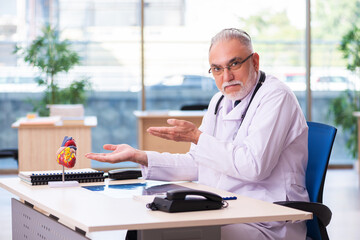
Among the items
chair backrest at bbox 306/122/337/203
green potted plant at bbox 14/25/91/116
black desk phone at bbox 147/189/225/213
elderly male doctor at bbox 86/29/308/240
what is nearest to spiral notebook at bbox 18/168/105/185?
elderly male doctor at bbox 86/29/308/240

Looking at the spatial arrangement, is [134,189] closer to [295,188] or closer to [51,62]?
[295,188]

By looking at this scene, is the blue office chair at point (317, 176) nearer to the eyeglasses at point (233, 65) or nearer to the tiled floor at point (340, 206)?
the eyeglasses at point (233, 65)

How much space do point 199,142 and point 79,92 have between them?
6124 mm

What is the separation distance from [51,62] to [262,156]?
20.3 ft

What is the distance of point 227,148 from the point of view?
2.46 metres

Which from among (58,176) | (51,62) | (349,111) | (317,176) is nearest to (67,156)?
(58,176)

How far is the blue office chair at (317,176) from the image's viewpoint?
2389mm

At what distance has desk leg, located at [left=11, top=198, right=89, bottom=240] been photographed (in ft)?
7.67

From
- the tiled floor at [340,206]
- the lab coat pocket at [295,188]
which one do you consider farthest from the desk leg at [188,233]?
the tiled floor at [340,206]

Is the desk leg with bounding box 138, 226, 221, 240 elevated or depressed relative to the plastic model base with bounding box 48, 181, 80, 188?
depressed

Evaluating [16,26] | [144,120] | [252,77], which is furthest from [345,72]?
[252,77]

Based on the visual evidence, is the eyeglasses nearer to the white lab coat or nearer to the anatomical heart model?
the white lab coat

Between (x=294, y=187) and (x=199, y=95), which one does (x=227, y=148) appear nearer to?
(x=294, y=187)

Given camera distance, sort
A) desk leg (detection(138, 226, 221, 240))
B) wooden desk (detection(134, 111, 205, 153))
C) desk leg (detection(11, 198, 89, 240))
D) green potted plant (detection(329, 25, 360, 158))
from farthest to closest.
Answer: green potted plant (detection(329, 25, 360, 158))
wooden desk (detection(134, 111, 205, 153))
desk leg (detection(11, 198, 89, 240))
desk leg (detection(138, 226, 221, 240))
